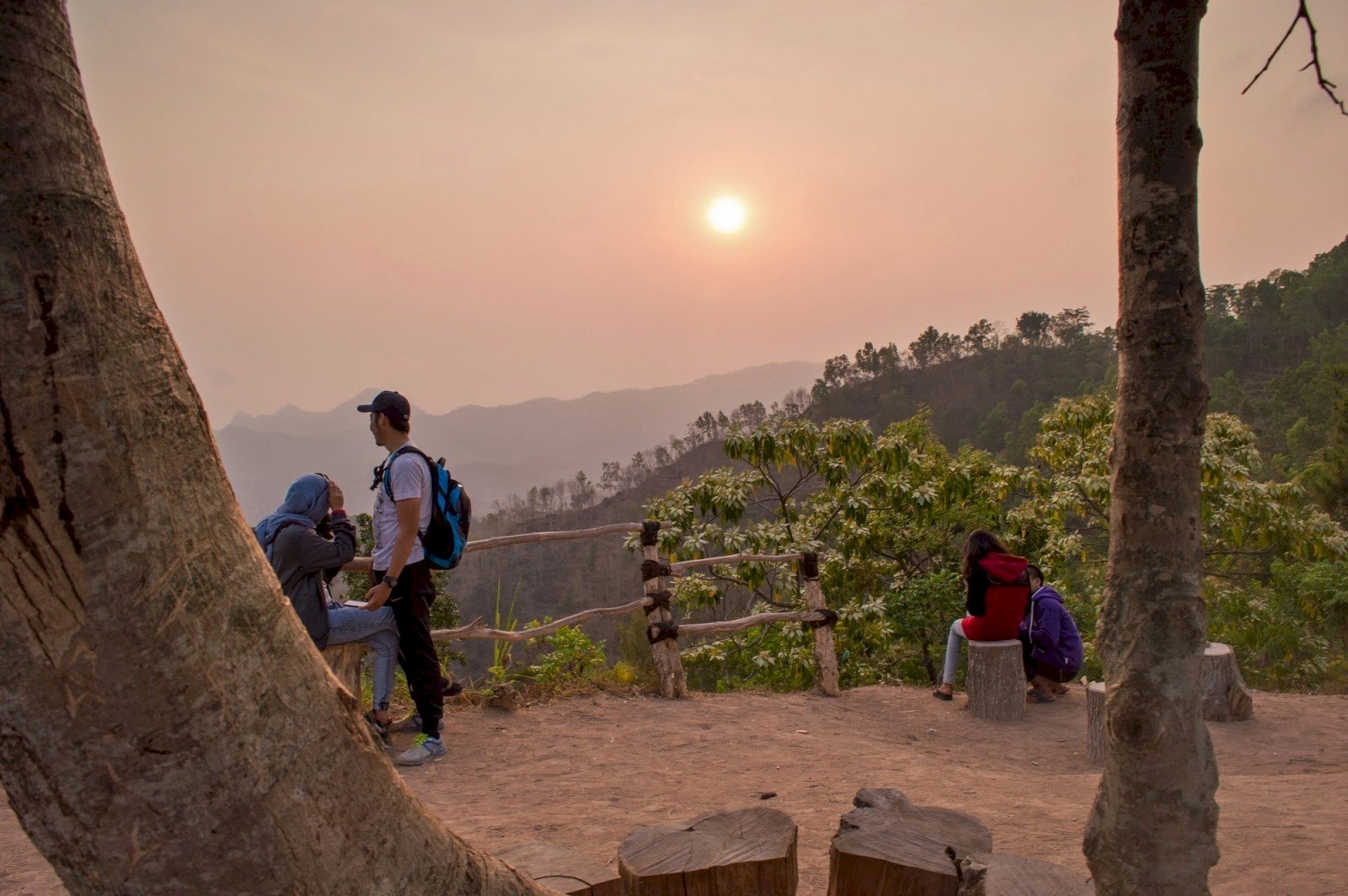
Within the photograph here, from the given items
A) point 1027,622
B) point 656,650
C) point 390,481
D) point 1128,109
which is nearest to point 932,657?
point 1027,622

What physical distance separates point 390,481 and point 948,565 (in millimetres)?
8086

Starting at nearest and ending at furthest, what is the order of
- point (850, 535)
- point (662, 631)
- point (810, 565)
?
1. point (662, 631)
2. point (810, 565)
3. point (850, 535)

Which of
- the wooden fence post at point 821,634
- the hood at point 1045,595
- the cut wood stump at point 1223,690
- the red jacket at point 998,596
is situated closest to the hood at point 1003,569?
the red jacket at point 998,596

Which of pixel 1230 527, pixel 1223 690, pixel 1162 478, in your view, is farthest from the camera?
pixel 1230 527

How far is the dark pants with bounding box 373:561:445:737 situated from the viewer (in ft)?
12.8

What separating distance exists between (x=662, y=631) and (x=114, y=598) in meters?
5.13

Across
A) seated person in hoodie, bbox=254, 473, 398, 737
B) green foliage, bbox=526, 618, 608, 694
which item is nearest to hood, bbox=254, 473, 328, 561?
seated person in hoodie, bbox=254, 473, 398, 737

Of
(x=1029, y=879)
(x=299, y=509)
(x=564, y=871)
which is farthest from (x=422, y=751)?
(x=1029, y=879)

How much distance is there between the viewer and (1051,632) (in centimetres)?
605

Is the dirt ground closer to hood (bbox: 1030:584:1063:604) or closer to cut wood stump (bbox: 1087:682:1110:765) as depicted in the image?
cut wood stump (bbox: 1087:682:1110:765)

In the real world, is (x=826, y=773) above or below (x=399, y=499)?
below

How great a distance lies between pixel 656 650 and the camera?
6090 millimetres

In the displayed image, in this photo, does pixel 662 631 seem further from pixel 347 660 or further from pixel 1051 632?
pixel 1051 632

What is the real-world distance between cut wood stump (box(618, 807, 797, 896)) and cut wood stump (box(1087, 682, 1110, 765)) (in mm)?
3370
